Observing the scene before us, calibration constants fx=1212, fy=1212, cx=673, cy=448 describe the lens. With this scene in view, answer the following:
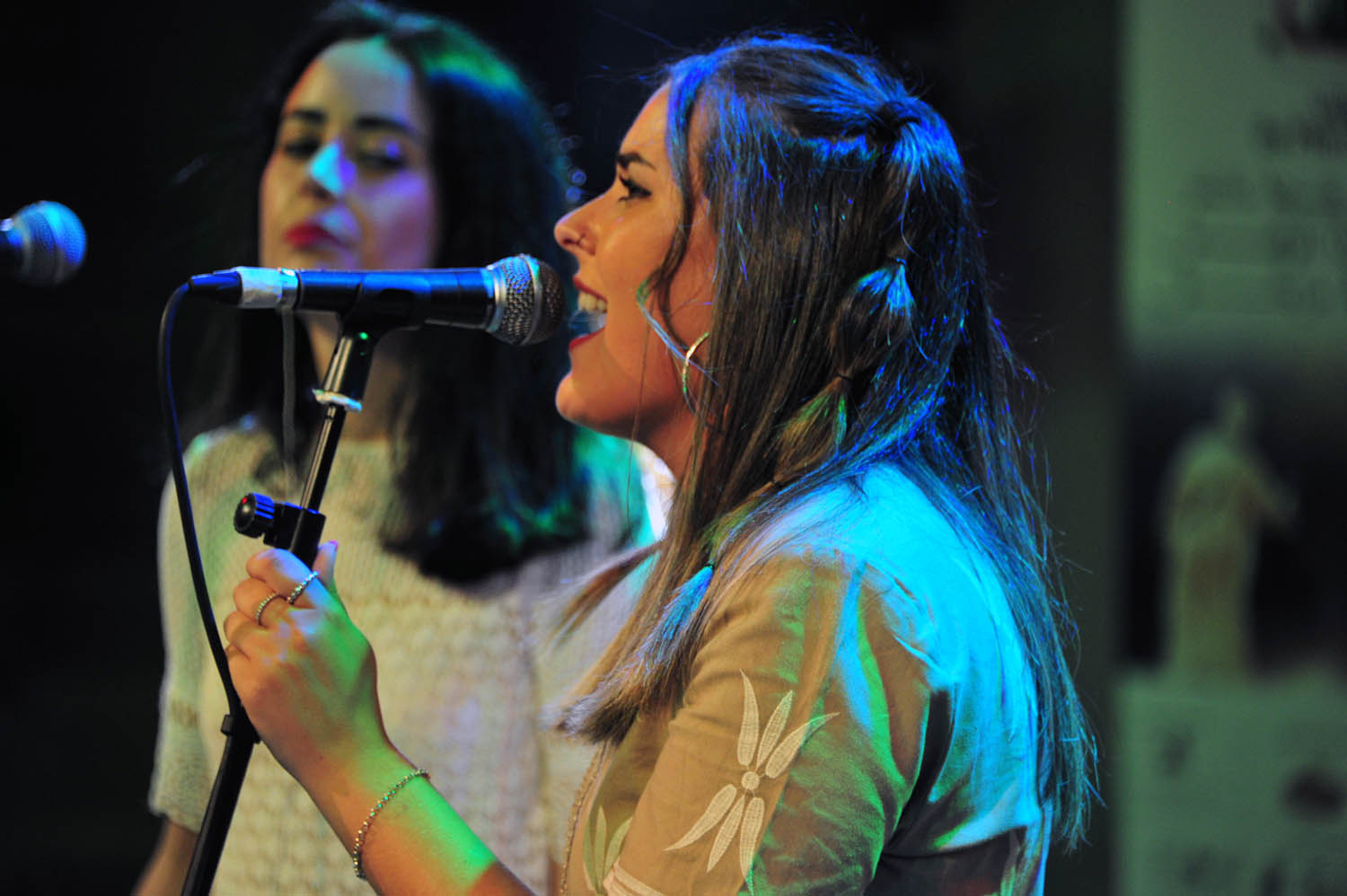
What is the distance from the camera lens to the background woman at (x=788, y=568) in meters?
0.83

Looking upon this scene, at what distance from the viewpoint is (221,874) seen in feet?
5.12

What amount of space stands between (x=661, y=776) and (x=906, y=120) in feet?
2.02

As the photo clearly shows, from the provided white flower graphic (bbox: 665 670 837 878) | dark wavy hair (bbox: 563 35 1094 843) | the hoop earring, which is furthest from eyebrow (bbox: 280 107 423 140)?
white flower graphic (bbox: 665 670 837 878)

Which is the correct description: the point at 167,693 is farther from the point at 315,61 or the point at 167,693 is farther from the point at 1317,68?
the point at 1317,68

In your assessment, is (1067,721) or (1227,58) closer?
(1067,721)

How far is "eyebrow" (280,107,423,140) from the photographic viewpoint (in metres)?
1.66

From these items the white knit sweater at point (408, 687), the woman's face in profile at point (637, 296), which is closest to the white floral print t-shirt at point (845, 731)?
the woman's face in profile at point (637, 296)

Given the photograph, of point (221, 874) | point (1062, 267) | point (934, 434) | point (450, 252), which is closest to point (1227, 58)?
point (1062, 267)

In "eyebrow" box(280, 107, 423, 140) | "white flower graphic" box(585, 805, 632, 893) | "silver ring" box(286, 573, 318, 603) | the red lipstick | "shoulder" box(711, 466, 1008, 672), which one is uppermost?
"eyebrow" box(280, 107, 423, 140)

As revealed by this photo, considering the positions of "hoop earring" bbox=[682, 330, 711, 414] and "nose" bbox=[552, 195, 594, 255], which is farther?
"nose" bbox=[552, 195, 594, 255]

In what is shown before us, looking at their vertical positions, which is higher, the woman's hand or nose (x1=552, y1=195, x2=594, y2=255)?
nose (x1=552, y1=195, x2=594, y2=255)

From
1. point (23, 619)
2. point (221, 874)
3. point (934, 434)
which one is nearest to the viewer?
point (934, 434)

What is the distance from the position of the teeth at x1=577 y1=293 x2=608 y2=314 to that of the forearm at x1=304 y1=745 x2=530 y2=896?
0.48 meters

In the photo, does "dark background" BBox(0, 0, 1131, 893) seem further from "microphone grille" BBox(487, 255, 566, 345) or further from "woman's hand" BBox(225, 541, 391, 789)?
"woman's hand" BBox(225, 541, 391, 789)
